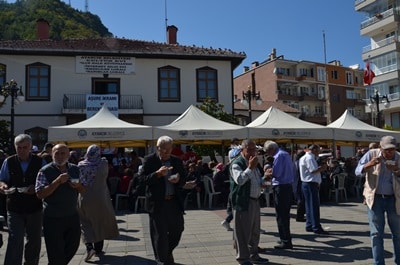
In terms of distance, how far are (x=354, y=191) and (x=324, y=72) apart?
166 feet

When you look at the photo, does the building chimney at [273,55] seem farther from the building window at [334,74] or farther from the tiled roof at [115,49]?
the tiled roof at [115,49]

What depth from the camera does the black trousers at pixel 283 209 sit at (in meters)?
6.72

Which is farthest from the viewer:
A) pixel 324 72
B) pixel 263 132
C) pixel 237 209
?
pixel 324 72

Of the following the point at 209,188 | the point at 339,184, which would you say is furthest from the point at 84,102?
the point at 339,184

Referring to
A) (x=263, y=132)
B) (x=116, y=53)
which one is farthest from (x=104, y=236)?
(x=116, y=53)

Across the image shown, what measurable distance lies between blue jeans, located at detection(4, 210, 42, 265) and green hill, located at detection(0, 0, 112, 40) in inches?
1505

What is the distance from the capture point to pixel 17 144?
4891 millimetres

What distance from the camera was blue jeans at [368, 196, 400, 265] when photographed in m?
4.98

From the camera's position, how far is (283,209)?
6.85 m

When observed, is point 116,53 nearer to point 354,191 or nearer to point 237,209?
point 354,191

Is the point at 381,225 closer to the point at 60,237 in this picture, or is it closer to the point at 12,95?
the point at 60,237

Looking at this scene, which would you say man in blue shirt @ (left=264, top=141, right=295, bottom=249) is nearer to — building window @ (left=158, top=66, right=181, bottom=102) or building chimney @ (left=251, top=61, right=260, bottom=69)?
building window @ (left=158, top=66, right=181, bottom=102)

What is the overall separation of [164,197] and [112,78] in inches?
777

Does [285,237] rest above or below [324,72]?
below
